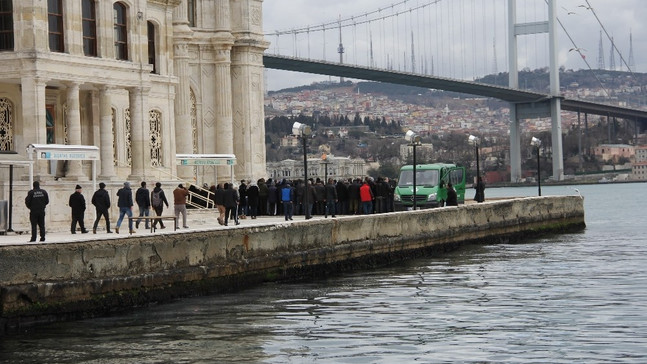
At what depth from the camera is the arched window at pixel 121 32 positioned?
3450 centimetres

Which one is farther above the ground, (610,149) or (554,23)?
(554,23)

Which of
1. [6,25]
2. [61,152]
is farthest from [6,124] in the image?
[61,152]

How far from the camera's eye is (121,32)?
34.7m

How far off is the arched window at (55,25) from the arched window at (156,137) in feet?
23.4

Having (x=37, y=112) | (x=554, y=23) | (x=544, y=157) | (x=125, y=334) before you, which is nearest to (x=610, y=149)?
(x=544, y=157)

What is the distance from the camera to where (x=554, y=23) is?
116 metres

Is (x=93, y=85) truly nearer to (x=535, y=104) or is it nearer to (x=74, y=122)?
(x=74, y=122)

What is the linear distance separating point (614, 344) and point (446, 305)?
4.88 metres

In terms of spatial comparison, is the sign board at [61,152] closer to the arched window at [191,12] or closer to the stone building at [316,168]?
the arched window at [191,12]

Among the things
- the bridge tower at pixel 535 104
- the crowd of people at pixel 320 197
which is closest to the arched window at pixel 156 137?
the crowd of people at pixel 320 197

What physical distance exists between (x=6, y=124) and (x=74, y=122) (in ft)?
5.49

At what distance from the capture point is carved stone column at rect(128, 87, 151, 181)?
35.0 meters

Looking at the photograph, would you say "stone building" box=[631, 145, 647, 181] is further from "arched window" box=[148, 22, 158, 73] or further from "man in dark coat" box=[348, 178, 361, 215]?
"arched window" box=[148, 22, 158, 73]

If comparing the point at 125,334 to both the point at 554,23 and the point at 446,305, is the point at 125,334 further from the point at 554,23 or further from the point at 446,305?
the point at 554,23
